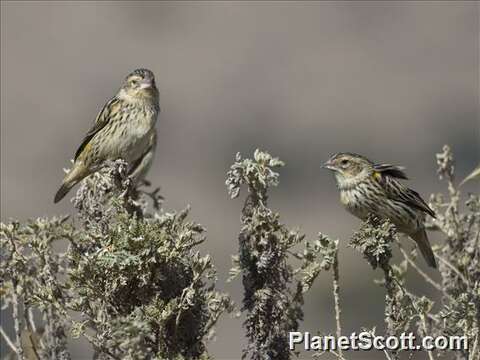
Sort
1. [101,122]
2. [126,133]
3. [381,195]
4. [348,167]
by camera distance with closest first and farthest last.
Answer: [381,195] < [348,167] < [126,133] < [101,122]

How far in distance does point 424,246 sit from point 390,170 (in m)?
0.56

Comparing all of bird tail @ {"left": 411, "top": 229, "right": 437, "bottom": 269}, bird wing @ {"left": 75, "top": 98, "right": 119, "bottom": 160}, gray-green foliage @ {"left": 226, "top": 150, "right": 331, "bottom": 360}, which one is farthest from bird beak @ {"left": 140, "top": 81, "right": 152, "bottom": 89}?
gray-green foliage @ {"left": 226, "top": 150, "right": 331, "bottom": 360}

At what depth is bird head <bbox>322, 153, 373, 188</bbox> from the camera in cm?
750

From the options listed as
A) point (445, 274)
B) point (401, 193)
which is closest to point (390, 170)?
point (401, 193)

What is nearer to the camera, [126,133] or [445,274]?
[445,274]

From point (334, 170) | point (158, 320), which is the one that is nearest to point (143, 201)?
point (334, 170)

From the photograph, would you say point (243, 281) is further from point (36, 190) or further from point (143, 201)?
point (36, 190)

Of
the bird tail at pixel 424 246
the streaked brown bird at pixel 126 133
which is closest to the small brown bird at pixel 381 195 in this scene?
the bird tail at pixel 424 246

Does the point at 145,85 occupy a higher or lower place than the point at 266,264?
higher

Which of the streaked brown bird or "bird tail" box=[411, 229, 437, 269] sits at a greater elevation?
the streaked brown bird

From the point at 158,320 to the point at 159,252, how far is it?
1.03ft

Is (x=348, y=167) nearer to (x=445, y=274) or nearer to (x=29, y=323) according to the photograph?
(x=445, y=274)

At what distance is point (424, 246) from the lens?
7402mm

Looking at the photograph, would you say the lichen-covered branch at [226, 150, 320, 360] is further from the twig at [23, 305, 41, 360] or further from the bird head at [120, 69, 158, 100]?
the bird head at [120, 69, 158, 100]
